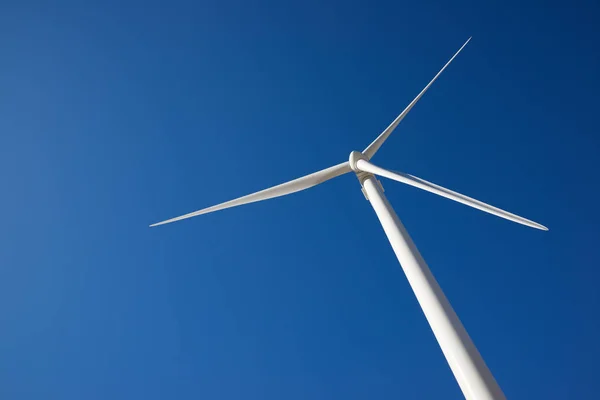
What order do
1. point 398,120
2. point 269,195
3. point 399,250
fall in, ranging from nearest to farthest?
point 399,250, point 269,195, point 398,120

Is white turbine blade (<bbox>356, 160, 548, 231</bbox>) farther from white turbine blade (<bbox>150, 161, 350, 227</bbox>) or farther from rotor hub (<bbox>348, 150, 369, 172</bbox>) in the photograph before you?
white turbine blade (<bbox>150, 161, 350, 227</bbox>)

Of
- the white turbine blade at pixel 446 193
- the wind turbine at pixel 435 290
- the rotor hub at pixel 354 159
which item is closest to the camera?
the wind turbine at pixel 435 290

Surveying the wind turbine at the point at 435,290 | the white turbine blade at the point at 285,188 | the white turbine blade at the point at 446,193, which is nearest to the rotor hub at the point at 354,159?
the wind turbine at the point at 435,290

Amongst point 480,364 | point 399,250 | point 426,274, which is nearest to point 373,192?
point 399,250

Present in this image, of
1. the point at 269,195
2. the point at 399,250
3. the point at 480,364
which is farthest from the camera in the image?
the point at 269,195

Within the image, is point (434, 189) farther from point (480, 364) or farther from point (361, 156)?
point (480, 364)

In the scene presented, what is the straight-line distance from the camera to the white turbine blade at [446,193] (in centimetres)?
1143

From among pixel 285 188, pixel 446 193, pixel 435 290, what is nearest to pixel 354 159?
pixel 285 188

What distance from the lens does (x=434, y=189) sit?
1294cm

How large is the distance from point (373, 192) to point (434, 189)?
2.37 meters

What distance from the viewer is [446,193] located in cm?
1253

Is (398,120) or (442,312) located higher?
(398,120)

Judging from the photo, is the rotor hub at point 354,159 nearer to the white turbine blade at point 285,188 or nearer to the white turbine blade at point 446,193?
the white turbine blade at point 446,193

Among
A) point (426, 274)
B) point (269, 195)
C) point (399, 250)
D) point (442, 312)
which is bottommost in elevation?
point (442, 312)
